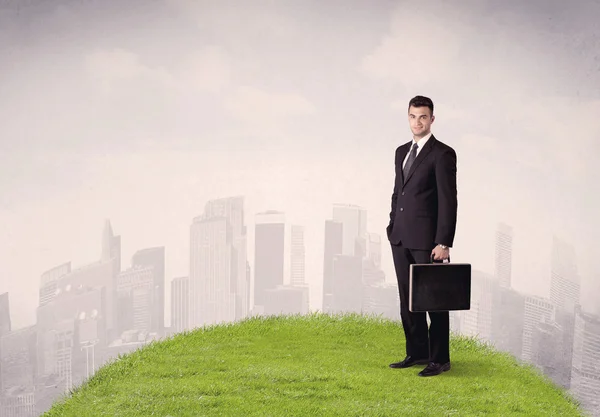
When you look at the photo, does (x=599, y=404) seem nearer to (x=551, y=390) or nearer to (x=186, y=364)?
(x=551, y=390)

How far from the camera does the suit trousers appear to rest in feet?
16.6

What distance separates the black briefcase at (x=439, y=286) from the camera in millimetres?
4699

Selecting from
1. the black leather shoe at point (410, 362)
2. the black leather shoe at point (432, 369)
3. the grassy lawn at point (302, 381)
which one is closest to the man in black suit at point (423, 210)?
the black leather shoe at point (432, 369)

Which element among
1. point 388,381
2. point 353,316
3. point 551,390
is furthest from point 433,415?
point 353,316

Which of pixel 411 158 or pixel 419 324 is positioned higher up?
pixel 411 158

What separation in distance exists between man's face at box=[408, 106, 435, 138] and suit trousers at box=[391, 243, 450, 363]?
826 millimetres

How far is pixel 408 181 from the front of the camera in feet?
16.5

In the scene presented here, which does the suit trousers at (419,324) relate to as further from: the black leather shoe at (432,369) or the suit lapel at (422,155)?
the suit lapel at (422,155)

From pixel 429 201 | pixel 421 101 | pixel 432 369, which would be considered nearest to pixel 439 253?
pixel 429 201

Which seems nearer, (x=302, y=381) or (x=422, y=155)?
(x=422, y=155)

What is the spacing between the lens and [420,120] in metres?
4.98

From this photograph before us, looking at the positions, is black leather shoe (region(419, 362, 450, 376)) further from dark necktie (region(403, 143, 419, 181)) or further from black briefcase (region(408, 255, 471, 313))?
dark necktie (region(403, 143, 419, 181))

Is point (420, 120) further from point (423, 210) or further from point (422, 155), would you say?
point (423, 210)

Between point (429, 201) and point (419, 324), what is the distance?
95cm
